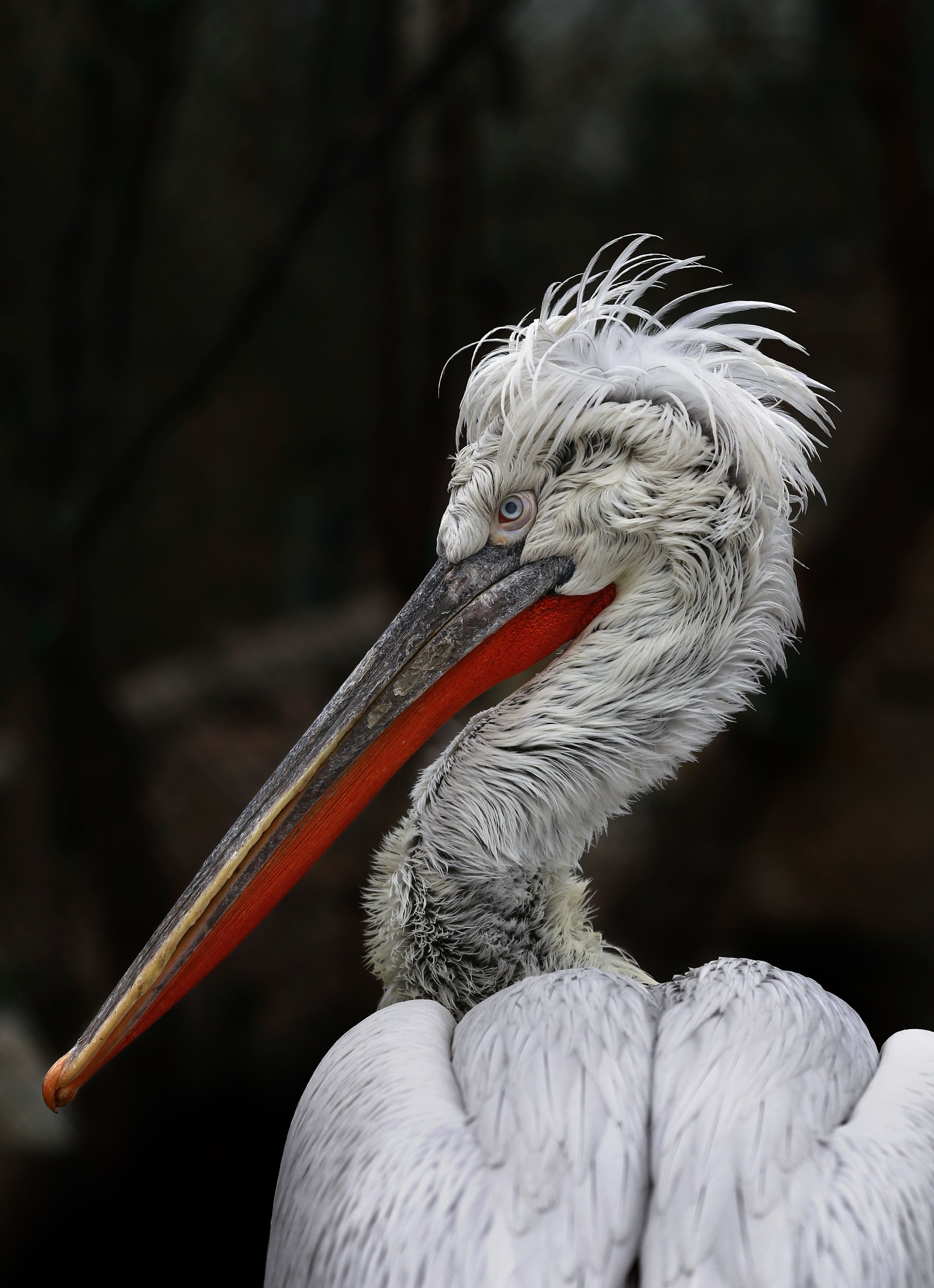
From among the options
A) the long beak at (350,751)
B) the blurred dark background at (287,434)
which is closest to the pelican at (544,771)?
the long beak at (350,751)

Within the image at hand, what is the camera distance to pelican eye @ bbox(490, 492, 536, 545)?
1.19 metres

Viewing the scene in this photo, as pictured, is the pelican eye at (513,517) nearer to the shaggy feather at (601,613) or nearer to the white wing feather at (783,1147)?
the shaggy feather at (601,613)

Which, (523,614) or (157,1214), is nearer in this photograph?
(523,614)

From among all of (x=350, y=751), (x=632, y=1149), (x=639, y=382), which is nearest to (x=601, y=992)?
(x=632, y=1149)

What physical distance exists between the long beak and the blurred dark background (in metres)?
1.40

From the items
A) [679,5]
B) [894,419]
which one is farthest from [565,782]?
[679,5]

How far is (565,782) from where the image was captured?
115 cm

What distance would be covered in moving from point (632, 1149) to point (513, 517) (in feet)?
2.09

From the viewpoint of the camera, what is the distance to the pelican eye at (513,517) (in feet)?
3.91

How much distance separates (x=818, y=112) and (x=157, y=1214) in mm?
3114

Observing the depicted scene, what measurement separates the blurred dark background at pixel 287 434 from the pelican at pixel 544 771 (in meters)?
1.41

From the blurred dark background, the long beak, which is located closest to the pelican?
the long beak

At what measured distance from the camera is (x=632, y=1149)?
86 centimetres

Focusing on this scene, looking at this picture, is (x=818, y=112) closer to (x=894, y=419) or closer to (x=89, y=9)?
(x=894, y=419)
